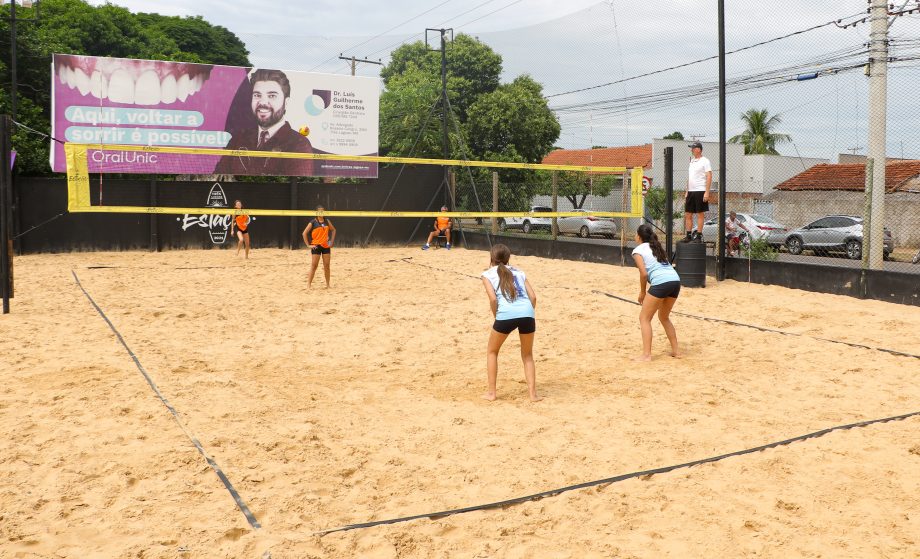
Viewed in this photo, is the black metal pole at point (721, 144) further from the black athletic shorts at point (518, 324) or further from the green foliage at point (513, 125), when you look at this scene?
the green foliage at point (513, 125)

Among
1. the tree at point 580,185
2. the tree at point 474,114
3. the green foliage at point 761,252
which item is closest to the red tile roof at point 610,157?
the tree at point 474,114

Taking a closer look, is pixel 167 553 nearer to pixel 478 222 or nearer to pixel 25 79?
pixel 478 222

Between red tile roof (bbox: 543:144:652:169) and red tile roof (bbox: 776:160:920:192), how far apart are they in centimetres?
1882

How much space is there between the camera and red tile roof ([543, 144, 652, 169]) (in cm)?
4647

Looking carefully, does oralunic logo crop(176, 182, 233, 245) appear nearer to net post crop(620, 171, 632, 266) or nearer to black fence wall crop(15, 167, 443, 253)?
black fence wall crop(15, 167, 443, 253)

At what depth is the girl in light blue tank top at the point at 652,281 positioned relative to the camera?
717 centimetres

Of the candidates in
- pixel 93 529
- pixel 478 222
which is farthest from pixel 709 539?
pixel 478 222

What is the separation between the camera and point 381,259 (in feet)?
56.4

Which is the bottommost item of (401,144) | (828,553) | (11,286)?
(828,553)

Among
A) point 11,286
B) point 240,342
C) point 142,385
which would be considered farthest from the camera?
point 11,286

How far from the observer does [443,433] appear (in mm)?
5168

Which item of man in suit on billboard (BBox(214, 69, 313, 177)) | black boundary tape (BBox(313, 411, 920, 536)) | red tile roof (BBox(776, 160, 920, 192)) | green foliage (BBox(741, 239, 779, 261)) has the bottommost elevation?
black boundary tape (BBox(313, 411, 920, 536))

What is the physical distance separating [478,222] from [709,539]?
18256 millimetres

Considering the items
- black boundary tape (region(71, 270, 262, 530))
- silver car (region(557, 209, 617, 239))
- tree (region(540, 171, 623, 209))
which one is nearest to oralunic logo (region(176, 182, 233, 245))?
tree (region(540, 171, 623, 209))
